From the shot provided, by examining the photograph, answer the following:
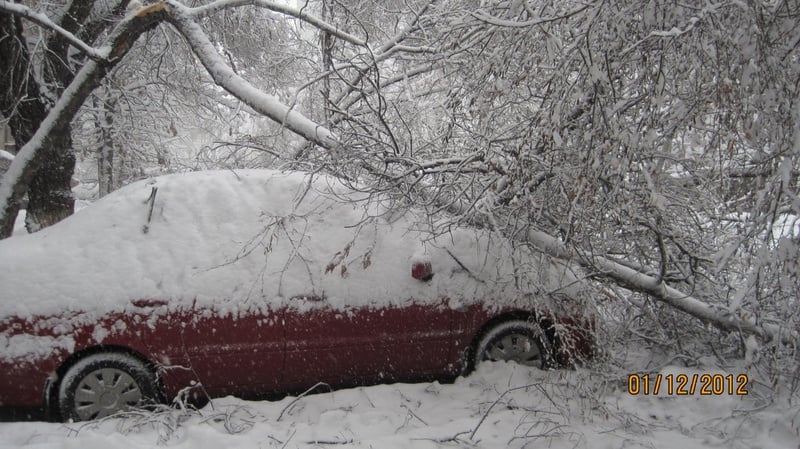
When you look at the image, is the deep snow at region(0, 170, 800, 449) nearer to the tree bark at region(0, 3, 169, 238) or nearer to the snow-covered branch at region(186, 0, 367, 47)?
the tree bark at region(0, 3, 169, 238)

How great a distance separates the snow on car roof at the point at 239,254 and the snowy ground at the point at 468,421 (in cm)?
66

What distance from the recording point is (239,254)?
3.53m

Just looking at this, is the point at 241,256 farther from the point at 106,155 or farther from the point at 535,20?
the point at 106,155

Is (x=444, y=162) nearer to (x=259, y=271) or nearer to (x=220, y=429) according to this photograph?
(x=259, y=271)

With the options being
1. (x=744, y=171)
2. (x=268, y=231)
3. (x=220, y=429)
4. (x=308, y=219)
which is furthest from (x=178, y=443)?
(x=744, y=171)

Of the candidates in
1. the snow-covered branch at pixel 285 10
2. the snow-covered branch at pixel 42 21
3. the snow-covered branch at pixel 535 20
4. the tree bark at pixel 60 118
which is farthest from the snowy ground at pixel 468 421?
the snow-covered branch at pixel 285 10

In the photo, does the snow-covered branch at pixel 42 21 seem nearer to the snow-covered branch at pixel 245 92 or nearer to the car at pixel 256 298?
the snow-covered branch at pixel 245 92

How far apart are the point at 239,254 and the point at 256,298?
340 millimetres

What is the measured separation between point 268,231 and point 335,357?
3.38ft

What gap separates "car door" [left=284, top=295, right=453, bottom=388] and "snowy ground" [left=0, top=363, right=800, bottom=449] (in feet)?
0.42

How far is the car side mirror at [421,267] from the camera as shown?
359 cm

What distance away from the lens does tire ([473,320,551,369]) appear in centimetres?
374
